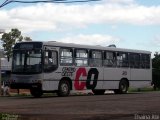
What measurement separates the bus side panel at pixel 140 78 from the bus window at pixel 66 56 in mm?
6373

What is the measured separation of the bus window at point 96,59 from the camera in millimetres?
31016

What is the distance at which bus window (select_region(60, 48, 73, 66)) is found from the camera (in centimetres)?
2880

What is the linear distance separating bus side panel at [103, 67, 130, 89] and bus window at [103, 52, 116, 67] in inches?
13.6

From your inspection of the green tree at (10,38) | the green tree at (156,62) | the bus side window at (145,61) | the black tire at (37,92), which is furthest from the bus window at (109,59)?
the green tree at (10,38)

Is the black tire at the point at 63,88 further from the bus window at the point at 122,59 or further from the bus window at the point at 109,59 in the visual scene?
the bus window at the point at 122,59

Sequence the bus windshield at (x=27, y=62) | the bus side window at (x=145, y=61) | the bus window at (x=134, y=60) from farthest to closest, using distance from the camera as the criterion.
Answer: the bus side window at (x=145, y=61), the bus window at (x=134, y=60), the bus windshield at (x=27, y=62)

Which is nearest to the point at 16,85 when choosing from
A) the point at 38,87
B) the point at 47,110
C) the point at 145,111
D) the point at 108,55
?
the point at 38,87

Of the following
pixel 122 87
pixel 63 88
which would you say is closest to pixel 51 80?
pixel 63 88

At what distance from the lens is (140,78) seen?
34875mm

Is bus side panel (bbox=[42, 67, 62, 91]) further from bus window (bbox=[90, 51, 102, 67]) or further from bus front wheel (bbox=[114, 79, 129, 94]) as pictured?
bus front wheel (bbox=[114, 79, 129, 94])

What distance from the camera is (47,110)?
1819 cm

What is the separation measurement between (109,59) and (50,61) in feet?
18.5

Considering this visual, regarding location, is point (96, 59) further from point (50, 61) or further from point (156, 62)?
point (156, 62)

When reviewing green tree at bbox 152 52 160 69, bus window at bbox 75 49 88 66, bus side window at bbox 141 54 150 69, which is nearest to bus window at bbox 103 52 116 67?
bus window at bbox 75 49 88 66
